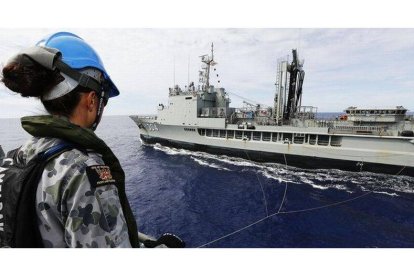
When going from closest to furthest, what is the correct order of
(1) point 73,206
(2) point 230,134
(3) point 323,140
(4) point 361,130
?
1. (1) point 73,206
2. (4) point 361,130
3. (3) point 323,140
4. (2) point 230,134

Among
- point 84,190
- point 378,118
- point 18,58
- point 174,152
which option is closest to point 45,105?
point 18,58

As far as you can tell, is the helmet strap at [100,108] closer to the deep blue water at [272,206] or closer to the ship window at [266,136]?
the deep blue water at [272,206]

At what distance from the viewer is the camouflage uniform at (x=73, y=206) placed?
3.22 feet

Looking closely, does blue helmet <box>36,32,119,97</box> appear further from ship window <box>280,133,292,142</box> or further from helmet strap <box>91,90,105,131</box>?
ship window <box>280,133,292,142</box>

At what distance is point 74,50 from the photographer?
1.31m

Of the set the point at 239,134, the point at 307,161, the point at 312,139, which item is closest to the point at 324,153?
the point at 307,161

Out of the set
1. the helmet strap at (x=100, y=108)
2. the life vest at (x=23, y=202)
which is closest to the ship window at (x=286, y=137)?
the helmet strap at (x=100, y=108)

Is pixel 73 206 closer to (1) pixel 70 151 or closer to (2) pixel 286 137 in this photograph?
(1) pixel 70 151

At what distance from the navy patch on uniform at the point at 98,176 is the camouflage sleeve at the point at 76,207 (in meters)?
0.01

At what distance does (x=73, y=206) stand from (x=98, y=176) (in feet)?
0.50

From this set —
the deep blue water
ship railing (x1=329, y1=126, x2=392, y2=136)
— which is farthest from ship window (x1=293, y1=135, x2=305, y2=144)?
the deep blue water

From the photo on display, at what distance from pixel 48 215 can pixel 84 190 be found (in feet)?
0.67

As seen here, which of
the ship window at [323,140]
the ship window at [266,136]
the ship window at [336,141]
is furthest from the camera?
the ship window at [266,136]

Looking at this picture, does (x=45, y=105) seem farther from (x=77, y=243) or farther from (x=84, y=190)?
(x=77, y=243)
